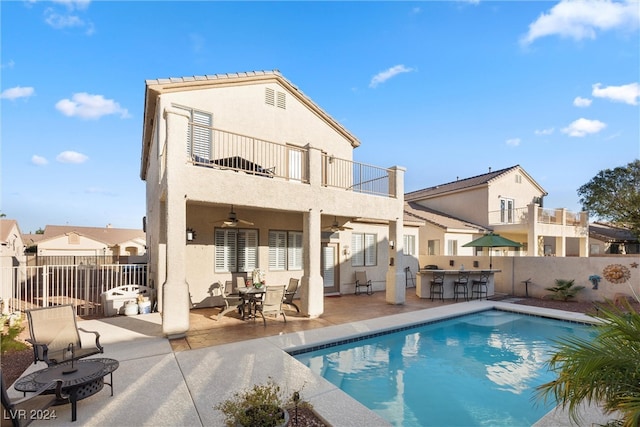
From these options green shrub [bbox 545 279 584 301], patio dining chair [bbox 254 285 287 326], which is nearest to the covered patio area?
patio dining chair [bbox 254 285 287 326]

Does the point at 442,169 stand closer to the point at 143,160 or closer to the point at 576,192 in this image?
the point at 576,192

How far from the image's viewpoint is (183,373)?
6.05m

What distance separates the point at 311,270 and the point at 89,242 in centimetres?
4462

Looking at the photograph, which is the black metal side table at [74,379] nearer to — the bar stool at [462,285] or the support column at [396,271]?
the support column at [396,271]

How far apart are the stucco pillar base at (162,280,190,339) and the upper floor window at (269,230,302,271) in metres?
5.66

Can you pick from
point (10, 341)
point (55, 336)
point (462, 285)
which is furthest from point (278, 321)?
point (462, 285)

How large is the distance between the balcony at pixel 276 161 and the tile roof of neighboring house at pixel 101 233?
4146 centimetres

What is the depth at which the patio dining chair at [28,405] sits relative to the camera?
11.7 feet

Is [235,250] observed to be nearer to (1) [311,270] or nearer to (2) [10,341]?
(1) [311,270]

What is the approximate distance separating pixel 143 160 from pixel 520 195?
95.5ft

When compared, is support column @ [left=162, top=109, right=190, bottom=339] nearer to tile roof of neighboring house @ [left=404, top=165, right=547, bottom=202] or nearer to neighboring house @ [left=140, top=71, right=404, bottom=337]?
neighboring house @ [left=140, top=71, right=404, bottom=337]

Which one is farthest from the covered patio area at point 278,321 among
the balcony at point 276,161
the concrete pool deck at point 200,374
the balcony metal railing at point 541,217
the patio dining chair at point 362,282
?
the balcony metal railing at point 541,217

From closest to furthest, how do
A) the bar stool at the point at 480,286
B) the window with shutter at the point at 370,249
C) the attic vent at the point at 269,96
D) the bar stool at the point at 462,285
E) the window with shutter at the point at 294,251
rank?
A: the attic vent at the point at 269,96 → the window with shutter at the point at 294,251 → the bar stool at the point at 462,285 → the bar stool at the point at 480,286 → the window with shutter at the point at 370,249

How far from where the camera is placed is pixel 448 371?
7375mm
